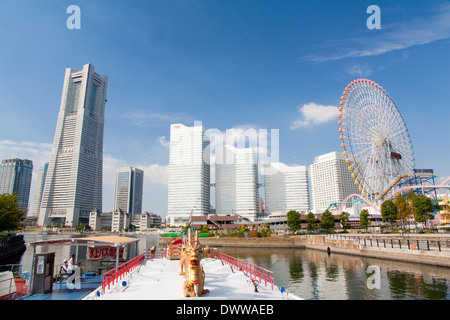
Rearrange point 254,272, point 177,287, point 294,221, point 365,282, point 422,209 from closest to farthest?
point 177,287
point 254,272
point 365,282
point 422,209
point 294,221

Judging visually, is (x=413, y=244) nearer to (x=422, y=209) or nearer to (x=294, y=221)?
(x=422, y=209)

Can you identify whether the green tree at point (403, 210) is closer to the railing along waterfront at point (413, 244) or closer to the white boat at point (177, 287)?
the railing along waterfront at point (413, 244)

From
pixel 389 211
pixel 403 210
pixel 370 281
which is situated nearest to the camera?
pixel 370 281

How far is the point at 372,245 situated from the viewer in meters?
51.5

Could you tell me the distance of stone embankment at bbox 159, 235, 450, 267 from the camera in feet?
124

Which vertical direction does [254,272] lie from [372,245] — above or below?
above

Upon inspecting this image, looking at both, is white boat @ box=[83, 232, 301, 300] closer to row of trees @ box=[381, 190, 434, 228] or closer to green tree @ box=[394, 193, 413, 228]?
row of trees @ box=[381, 190, 434, 228]

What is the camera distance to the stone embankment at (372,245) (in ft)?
124

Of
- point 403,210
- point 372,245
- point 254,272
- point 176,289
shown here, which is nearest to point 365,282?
point 254,272

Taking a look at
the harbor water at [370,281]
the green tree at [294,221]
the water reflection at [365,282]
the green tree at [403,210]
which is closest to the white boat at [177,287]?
the harbor water at [370,281]

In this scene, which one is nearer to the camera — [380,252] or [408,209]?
[380,252]

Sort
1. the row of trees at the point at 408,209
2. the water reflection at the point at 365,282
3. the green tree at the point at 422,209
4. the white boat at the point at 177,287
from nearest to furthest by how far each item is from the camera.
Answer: the white boat at the point at 177,287 → the water reflection at the point at 365,282 → the green tree at the point at 422,209 → the row of trees at the point at 408,209
